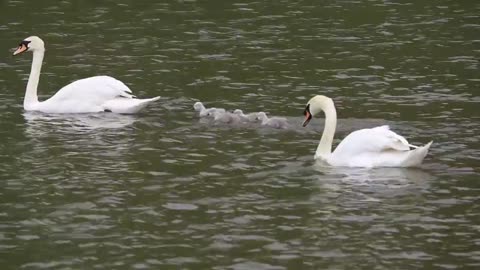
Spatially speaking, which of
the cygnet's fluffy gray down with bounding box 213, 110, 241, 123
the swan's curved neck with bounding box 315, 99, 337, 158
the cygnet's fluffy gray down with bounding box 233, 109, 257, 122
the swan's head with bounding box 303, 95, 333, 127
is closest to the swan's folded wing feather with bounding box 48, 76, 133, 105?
the cygnet's fluffy gray down with bounding box 213, 110, 241, 123

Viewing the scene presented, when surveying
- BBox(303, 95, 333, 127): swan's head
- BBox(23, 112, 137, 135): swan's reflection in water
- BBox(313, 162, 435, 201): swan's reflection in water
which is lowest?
BBox(23, 112, 137, 135): swan's reflection in water

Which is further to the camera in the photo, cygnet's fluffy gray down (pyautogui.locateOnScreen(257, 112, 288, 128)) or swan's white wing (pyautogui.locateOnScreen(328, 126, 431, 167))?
cygnet's fluffy gray down (pyautogui.locateOnScreen(257, 112, 288, 128))

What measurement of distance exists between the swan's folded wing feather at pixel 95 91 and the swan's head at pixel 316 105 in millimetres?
3996

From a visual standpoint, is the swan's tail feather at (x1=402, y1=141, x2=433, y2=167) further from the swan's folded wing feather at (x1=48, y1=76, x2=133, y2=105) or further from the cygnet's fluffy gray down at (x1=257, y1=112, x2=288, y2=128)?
the swan's folded wing feather at (x1=48, y1=76, x2=133, y2=105)

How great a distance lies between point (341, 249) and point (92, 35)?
14930 mm

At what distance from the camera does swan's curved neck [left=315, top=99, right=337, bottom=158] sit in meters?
16.9

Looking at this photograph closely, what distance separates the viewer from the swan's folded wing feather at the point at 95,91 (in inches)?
816

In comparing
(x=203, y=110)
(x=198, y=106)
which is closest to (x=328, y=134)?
(x=203, y=110)

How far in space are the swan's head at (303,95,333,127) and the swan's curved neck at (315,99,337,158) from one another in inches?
1.3

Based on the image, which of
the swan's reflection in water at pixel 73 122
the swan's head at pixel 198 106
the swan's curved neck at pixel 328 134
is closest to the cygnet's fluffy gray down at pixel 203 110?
the swan's head at pixel 198 106

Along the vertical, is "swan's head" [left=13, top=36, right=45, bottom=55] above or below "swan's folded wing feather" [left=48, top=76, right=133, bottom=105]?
above

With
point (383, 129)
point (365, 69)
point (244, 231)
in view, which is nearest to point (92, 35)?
point (365, 69)

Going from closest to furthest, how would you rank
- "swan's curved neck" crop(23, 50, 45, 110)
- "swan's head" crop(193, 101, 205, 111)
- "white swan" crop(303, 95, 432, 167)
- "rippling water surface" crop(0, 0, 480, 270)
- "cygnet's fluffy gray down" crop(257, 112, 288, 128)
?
"rippling water surface" crop(0, 0, 480, 270), "white swan" crop(303, 95, 432, 167), "cygnet's fluffy gray down" crop(257, 112, 288, 128), "swan's head" crop(193, 101, 205, 111), "swan's curved neck" crop(23, 50, 45, 110)

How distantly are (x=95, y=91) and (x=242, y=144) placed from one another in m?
3.79
